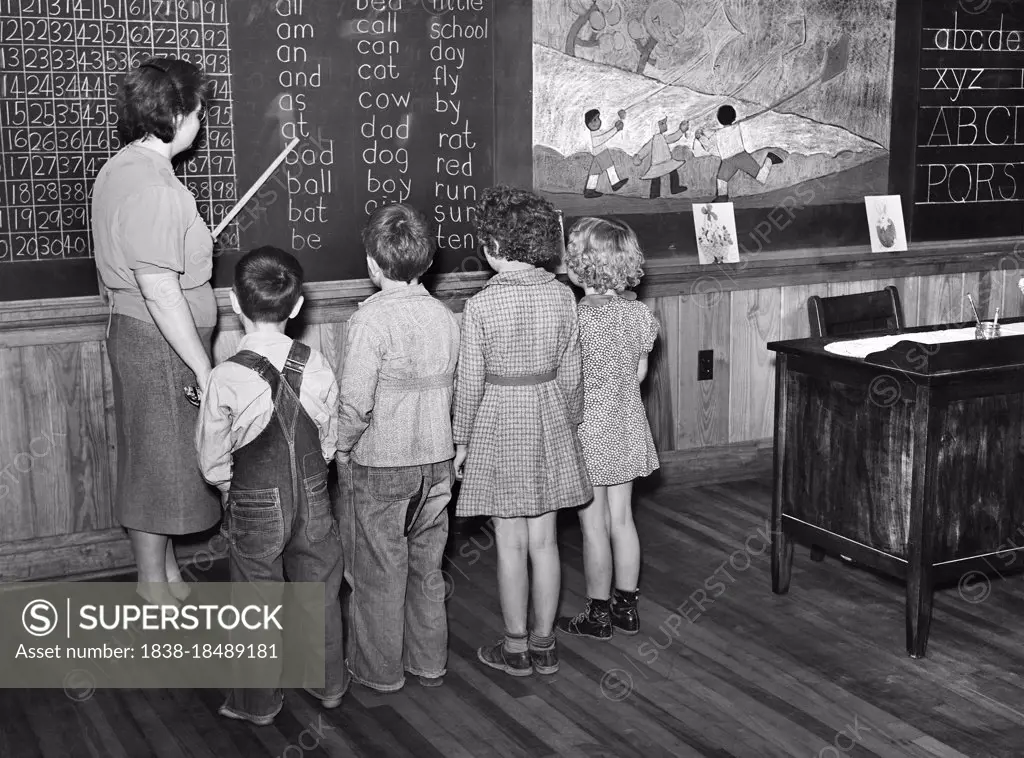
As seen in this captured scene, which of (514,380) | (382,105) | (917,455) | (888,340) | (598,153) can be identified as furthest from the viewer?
(598,153)

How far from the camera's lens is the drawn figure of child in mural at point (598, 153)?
4.55 meters

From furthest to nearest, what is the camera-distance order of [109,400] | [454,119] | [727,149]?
[727,149] → [454,119] → [109,400]

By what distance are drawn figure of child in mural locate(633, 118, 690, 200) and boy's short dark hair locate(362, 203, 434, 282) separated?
202 cm

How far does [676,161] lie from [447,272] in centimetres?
107

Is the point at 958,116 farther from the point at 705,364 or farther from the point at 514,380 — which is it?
the point at 514,380

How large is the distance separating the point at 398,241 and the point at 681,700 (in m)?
1.34

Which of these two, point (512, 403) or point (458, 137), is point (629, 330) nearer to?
point (512, 403)

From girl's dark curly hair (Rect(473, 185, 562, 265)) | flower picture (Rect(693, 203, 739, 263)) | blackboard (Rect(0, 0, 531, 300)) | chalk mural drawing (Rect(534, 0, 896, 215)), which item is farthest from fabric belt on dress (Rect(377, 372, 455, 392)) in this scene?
flower picture (Rect(693, 203, 739, 263))

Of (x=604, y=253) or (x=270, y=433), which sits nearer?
(x=270, y=433)

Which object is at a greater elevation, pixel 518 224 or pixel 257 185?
pixel 257 185

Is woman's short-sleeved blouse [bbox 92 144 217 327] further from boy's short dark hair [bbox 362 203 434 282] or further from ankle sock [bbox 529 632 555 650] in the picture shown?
ankle sock [bbox 529 632 555 650]

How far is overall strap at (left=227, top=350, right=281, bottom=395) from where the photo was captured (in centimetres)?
264

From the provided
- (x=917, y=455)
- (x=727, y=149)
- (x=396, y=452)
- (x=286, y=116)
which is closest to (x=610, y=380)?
(x=396, y=452)

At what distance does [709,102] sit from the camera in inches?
188
